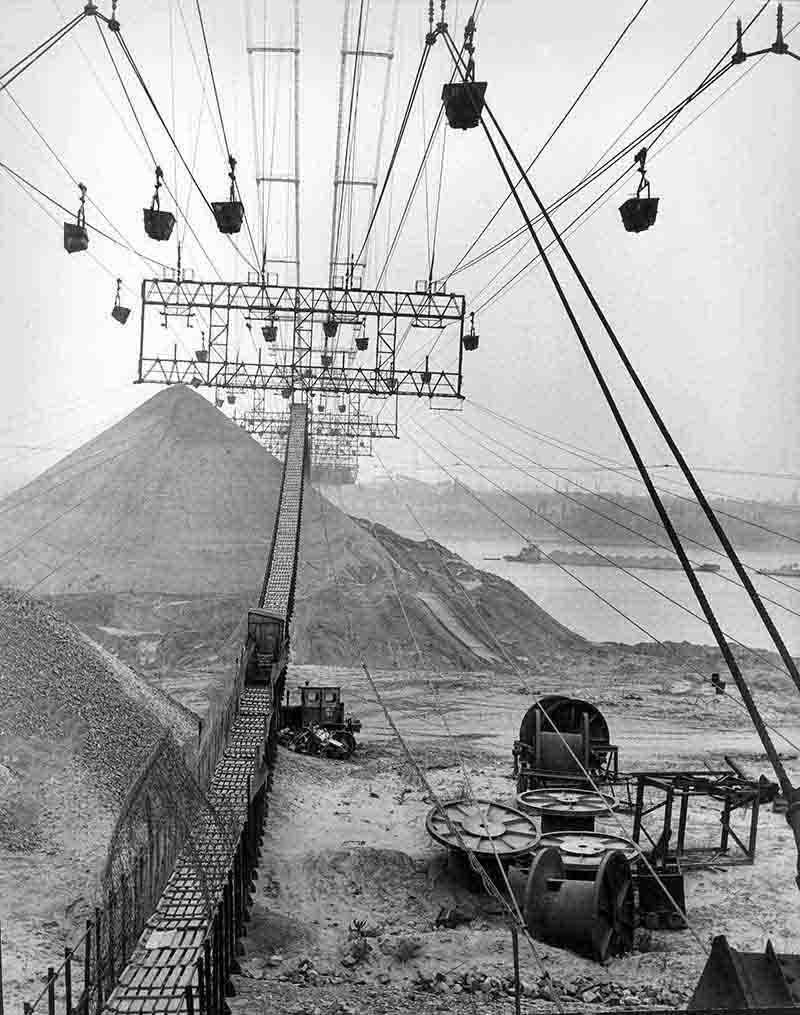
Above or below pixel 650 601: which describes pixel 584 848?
above

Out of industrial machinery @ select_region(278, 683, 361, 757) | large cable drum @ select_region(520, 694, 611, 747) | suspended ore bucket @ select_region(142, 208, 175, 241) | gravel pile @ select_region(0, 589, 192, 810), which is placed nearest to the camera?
gravel pile @ select_region(0, 589, 192, 810)

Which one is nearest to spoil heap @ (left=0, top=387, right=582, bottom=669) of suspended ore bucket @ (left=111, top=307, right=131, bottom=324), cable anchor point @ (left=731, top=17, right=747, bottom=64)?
suspended ore bucket @ (left=111, top=307, right=131, bottom=324)

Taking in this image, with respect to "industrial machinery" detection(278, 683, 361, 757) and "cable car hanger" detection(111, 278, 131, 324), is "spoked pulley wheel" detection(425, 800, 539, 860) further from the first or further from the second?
"cable car hanger" detection(111, 278, 131, 324)

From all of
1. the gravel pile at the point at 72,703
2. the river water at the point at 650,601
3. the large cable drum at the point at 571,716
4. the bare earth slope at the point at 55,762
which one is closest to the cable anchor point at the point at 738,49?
the bare earth slope at the point at 55,762

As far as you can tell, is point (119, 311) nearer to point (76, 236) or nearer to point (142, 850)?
point (76, 236)

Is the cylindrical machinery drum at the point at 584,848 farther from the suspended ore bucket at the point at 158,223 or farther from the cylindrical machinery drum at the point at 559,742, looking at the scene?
the suspended ore bucket at the point at 158,223

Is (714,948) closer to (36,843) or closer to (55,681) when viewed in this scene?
(36,843)

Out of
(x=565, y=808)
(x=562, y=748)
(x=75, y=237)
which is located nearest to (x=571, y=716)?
(x=562, y=748)
